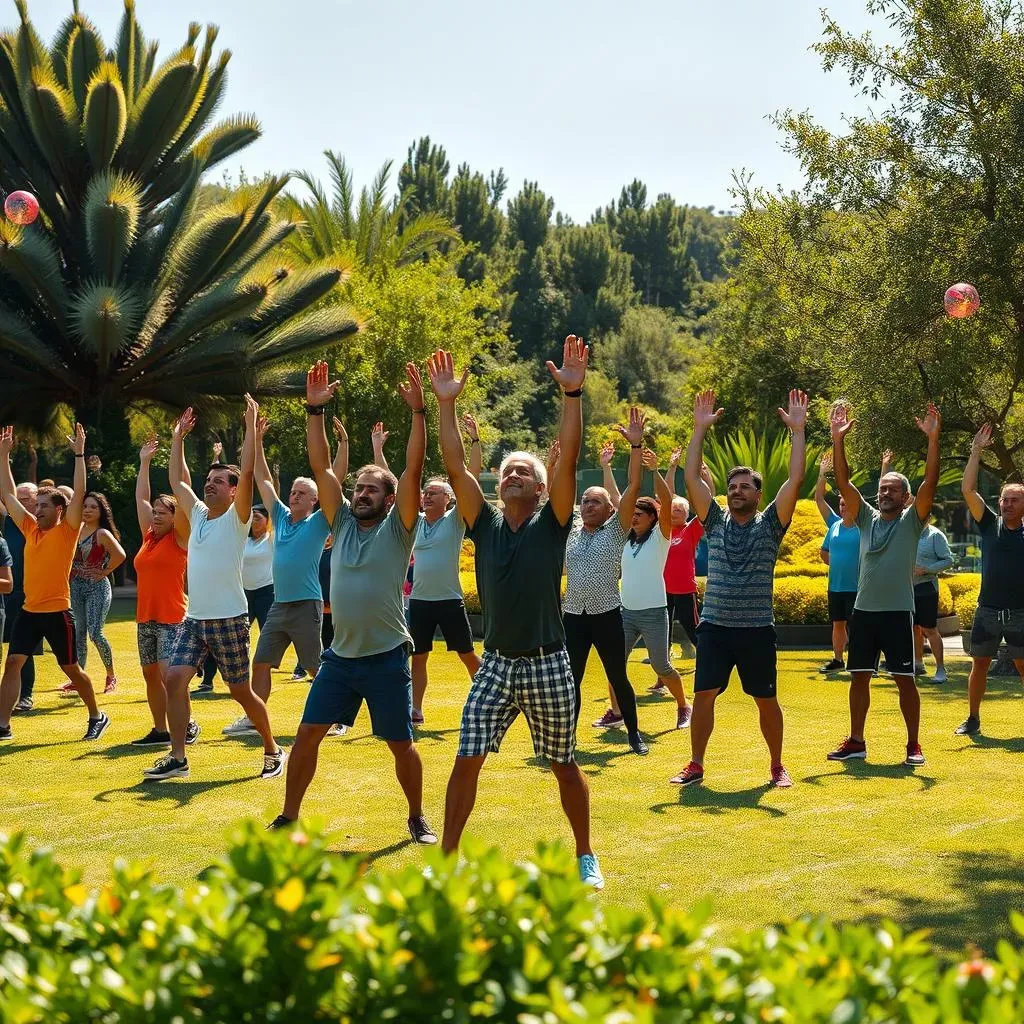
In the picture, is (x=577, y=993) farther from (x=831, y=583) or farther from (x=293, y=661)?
(x=293, y=661)

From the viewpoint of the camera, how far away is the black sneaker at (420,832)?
7211 millimetres

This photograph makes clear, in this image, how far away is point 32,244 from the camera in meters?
25.2

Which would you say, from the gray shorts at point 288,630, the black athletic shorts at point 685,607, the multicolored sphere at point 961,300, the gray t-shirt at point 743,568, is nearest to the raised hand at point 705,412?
the gray t-shirt at point 743,568

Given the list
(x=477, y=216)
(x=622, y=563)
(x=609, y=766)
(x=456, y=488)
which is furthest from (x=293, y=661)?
(x=477, y=216)

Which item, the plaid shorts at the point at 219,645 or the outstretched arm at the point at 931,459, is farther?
the plaid shorts at the point at 219,645

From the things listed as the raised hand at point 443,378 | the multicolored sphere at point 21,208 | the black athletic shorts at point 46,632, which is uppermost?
the multicolored sphere at point 21,208

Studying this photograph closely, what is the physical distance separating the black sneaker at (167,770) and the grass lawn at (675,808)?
0.12m

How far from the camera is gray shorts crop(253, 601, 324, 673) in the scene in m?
9.95

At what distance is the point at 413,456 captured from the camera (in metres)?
6.52

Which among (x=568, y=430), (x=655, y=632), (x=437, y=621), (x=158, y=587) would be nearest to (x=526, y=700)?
(x=568, y=430)

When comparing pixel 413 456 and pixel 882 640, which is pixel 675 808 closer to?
pixel 882 640

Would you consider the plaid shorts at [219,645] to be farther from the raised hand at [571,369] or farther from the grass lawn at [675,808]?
the raised hand at [571,369]

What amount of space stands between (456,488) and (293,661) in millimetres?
10164

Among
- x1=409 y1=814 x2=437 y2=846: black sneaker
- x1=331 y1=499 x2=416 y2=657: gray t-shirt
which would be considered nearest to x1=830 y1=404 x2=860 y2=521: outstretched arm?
x1=331 y1=499 x2=416 y2=657: gray t-shirt
